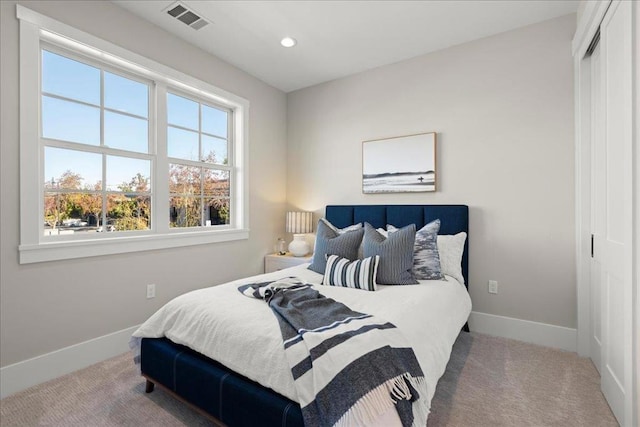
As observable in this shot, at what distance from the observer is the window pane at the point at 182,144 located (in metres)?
2.96

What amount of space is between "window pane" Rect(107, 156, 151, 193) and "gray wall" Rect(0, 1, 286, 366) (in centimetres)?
57

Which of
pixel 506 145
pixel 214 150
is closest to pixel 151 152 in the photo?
pixel 214 150

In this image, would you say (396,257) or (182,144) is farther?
(182,144)

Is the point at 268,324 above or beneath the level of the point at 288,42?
beneath

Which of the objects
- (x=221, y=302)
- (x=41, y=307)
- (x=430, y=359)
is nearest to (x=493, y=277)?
(x=430, y=359)

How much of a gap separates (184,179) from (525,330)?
3428 mm

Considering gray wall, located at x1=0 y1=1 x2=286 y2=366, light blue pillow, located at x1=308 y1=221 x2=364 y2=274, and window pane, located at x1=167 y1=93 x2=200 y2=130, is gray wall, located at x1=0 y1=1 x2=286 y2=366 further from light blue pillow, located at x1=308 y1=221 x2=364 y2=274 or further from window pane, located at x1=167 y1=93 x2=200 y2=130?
light blue pillow, located at x1=308 y1=221 x2=364 y2=274

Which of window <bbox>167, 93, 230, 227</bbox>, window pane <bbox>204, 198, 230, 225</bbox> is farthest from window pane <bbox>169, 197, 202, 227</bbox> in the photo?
window pane <bbox>204, 198, 230, 225</bbox>

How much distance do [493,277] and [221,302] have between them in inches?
94.2

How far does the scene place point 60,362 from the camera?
214 centimetres

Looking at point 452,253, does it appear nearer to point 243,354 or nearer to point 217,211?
point 243,354

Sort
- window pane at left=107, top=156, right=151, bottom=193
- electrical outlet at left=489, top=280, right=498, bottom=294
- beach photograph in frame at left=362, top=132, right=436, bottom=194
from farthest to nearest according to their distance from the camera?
beach photograph in frame at left=362, top=132, right=436, bottom=194, electrical outlet at left=489, top=280, right=498, bottom=294, window pane at left=107, top=156, right=151, bottom=193

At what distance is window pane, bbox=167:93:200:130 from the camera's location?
2.96 m

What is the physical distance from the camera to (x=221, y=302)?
1.78 m
